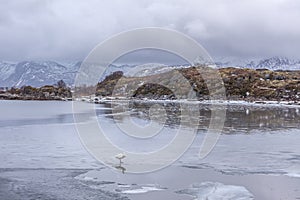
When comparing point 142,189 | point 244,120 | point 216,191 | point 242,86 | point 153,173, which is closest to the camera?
point 216,191

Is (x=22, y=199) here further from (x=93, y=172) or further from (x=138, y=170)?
(x=138, y=170)

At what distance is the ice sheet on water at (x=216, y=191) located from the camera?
46.7 feet

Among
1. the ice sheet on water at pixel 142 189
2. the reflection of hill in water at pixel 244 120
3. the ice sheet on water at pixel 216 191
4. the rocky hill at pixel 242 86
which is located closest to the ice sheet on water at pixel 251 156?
the ice sheet on water at pixel 216 191

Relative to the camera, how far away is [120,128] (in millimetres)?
36844

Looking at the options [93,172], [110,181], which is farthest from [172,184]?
[93,172]

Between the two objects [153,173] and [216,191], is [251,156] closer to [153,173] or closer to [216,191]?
[153,173]

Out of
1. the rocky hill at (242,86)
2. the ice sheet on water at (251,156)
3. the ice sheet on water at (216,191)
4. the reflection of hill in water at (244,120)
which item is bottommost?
the ice sheet on water at (216,191)

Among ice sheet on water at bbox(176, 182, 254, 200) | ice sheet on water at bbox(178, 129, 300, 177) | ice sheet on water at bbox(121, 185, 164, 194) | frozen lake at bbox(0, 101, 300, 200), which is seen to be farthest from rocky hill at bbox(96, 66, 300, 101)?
ice sheet on water at bbox(121, 185, 164, 194)

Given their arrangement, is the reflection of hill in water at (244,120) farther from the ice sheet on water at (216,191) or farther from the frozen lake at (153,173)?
the ice sheet on water at (216,191)

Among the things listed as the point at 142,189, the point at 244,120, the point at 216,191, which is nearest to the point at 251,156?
the point at 216,191

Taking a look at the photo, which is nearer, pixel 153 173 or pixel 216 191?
pixel 216 191

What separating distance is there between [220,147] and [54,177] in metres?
12.1

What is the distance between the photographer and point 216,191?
15.0 m

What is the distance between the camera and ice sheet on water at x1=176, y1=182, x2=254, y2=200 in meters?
14.2
